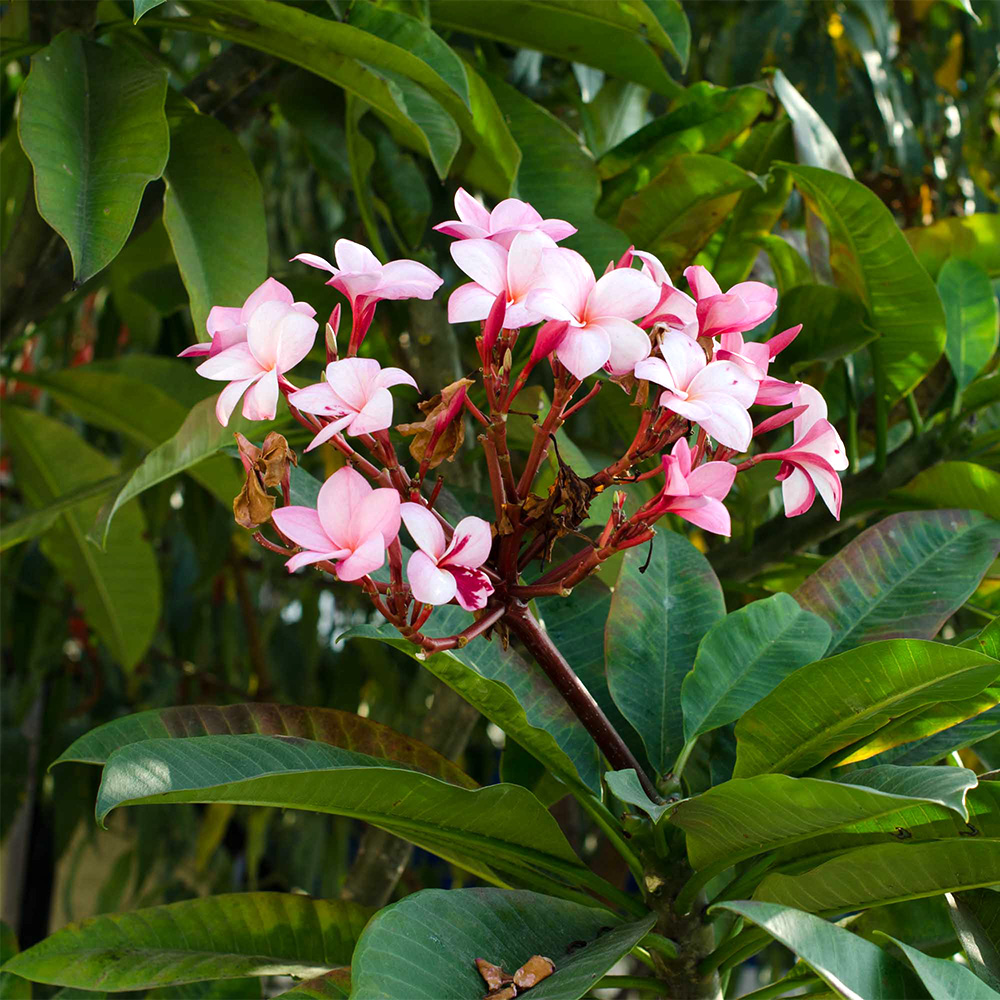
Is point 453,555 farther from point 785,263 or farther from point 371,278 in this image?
point 785,263

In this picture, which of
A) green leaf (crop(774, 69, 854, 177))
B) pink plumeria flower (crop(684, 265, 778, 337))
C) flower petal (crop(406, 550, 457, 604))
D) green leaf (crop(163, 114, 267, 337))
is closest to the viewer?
flower petal (crop(406, 550, 457, 604))

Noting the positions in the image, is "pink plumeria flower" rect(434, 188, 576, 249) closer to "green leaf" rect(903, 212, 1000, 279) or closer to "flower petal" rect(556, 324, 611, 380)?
"flower petal" rect(556, 324, 611, 380)

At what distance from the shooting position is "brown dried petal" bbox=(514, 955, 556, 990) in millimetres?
438

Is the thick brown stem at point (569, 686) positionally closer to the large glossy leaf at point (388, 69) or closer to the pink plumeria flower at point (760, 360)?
the pink plumeria flower at point (760, 360)

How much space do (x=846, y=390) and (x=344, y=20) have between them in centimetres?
46

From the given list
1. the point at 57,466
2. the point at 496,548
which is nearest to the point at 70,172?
the point at 496,548

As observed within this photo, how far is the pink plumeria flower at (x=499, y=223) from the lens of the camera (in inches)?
16.8

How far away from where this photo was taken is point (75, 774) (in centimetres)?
140

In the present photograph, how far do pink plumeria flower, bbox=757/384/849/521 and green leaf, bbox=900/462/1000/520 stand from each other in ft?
0.98

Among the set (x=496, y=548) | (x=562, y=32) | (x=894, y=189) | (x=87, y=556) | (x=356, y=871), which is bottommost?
(x=356, y=871)

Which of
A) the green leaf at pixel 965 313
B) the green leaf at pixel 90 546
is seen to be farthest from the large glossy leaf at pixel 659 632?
the green leaf at pixel 90 546

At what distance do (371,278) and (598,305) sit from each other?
0.30 ft

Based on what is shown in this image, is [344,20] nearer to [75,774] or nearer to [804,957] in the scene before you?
[804,957]

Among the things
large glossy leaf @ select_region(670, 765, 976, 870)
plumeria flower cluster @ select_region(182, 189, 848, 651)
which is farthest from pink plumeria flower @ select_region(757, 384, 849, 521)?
large glossy leaf @ select_region(670, 765, 976, 870)
